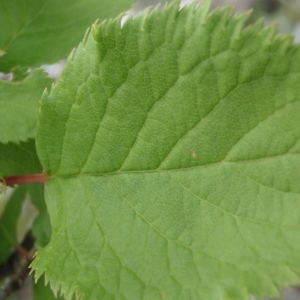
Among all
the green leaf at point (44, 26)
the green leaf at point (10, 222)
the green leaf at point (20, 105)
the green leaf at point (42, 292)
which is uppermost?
the green leaf at point (44, 26)

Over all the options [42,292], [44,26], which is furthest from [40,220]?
[44,26]

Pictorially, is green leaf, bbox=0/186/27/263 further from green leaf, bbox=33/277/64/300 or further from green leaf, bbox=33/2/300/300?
green leaf, bbox=33/2/300/300

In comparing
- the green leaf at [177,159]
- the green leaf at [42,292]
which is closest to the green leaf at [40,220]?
the green leaf at [42,292]

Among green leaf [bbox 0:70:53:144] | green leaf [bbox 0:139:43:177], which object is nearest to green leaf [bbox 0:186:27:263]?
green leaf [bbox 0:139:43:177]

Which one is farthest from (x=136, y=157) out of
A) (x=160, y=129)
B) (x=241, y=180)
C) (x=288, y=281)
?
(x=288, y=281)

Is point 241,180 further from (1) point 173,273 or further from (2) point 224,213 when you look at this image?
(1) point 173,273

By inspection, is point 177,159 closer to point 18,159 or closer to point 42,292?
point 18,159

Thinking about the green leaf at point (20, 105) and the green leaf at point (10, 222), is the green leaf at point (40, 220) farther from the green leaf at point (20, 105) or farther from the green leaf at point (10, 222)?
the green leaf at point (20, 105)
